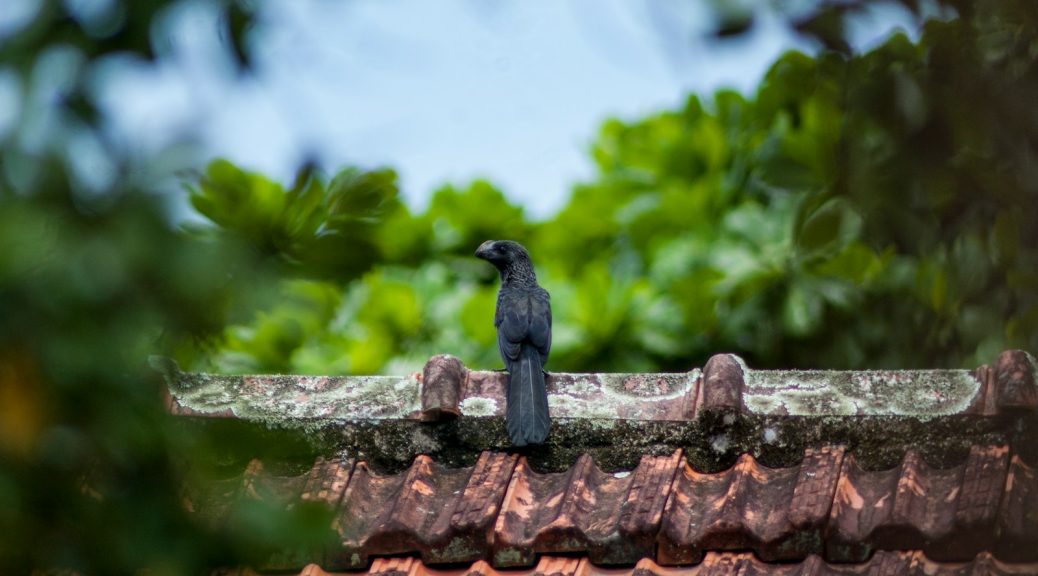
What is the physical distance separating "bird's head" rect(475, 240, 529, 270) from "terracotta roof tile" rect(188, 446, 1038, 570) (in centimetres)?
354

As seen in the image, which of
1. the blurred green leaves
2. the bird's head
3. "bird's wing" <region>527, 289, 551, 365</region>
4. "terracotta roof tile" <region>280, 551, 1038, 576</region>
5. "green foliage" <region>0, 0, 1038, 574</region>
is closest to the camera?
"green foliage" <region>0, 0, 1038, 574</region>

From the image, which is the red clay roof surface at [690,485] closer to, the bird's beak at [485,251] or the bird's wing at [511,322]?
the bird's wing at [511,322]

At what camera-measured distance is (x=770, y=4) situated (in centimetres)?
213

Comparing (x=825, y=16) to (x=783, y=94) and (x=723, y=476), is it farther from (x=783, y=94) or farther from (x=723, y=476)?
(x=783, y=94)

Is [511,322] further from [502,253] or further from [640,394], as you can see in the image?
[640,394]

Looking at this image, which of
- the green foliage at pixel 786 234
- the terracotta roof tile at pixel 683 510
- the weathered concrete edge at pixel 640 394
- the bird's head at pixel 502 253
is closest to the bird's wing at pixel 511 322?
the bird's head at pixel 502 253

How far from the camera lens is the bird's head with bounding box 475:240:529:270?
689cm

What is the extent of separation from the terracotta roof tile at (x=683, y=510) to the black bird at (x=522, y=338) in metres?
0.14

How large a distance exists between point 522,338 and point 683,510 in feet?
8.07

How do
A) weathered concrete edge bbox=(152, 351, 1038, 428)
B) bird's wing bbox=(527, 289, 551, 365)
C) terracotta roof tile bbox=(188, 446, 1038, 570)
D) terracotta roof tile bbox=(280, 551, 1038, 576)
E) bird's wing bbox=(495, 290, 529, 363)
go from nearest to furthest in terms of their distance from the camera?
terracotta roof tile bbox=(280, 551, 1038, 576) → terracotta roof tile bbox=(188, 446, 1038, 570) → weathered concrete edge bbox=(152, 351, 1038, 428) → bird's wing bbox=(495, 290, 529, 363) → bird's wing bbox=(527, 289, 551, 365)

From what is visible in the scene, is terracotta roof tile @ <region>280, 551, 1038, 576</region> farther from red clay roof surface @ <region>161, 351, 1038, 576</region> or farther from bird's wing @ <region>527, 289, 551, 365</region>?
bird's wing @ <region>527, 289, 551, 365</region>

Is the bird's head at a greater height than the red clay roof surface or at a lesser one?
greater

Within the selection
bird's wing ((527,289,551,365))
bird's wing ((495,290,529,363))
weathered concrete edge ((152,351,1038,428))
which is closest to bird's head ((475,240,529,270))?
bird's wing ((495,290,529,363))

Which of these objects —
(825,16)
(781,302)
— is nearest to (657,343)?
(781,302)
